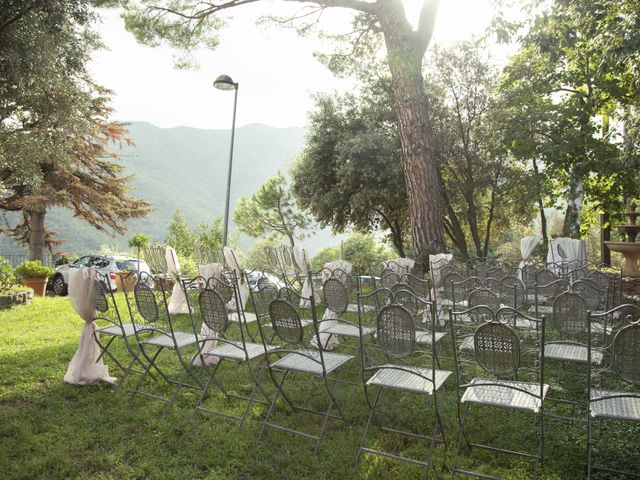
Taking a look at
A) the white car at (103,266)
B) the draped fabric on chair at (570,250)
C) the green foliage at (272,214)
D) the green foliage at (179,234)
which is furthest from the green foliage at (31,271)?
the green foliage at (272,214)

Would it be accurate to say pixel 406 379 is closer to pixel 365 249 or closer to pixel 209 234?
pixel 365 249

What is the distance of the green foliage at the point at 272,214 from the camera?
33031 millimetres

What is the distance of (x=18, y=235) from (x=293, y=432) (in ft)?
81.0

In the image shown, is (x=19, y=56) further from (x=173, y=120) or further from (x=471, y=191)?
(x=173, y=120)

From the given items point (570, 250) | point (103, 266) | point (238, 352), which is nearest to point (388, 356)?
point (238, 352)

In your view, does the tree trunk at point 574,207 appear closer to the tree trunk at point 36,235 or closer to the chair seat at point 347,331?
the chair seat at point 347,331

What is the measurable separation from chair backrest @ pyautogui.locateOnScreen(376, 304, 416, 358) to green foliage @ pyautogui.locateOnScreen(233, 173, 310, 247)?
2934cm

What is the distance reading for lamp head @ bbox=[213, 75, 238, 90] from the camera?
11.8 meters

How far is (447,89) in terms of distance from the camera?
1631cm

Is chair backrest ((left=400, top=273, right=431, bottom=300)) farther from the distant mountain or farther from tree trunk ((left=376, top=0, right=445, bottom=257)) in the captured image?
the distant mountain

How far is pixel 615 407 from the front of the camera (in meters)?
2.71

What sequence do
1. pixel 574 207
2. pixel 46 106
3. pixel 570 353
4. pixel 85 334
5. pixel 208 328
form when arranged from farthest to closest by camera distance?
1. pixel 574 207
2. pixel 46 106
3. pixel 208 328
4. pixel 85 334
5. pixel 570 353

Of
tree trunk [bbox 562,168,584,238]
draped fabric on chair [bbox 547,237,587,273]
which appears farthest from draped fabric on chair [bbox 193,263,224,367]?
tree trunk [bbox 562,168,584,238]

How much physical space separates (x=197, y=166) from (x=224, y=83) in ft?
360
